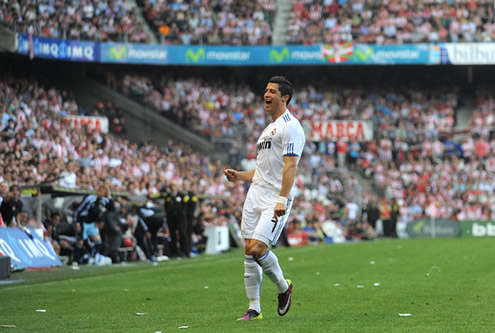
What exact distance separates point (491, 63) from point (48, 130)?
2609cm

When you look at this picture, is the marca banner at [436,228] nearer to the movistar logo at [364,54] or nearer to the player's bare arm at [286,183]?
the movistar logo at [364,54]

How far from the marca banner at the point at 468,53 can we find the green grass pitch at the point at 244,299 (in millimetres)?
28712

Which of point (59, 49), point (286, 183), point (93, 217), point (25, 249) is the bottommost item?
point (25, 249)

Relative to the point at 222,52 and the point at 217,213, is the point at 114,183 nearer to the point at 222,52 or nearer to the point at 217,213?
the point at 217,213

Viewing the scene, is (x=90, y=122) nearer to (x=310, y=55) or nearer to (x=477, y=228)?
(x=310, y=55)

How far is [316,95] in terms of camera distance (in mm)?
48844

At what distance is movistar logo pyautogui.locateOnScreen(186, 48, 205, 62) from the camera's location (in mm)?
44719

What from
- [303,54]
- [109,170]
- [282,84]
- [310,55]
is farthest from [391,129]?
[282,84]

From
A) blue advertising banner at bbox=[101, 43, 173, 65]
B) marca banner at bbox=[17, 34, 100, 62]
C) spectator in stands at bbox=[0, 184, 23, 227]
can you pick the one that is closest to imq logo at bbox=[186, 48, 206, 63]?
blue advertising banner at bbox=[101, 43, 173, 65]

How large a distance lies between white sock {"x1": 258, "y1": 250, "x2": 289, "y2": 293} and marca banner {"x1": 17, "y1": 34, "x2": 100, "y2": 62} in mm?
27075

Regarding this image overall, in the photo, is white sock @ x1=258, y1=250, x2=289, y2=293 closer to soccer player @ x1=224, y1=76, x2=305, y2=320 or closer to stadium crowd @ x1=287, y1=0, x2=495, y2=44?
soccer player @ x1=224, y1=76, x2=305, y2=320

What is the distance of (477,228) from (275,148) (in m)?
34.6

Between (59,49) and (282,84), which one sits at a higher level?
(59,49)

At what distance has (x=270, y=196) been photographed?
915cm
